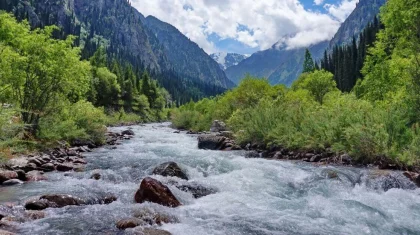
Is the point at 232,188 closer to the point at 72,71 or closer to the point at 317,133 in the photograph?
the point at 317,133

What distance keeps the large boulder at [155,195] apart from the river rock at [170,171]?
148 inches

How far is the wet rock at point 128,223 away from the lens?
9212mm

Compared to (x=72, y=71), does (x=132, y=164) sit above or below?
below

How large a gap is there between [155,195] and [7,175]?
6.97 meters

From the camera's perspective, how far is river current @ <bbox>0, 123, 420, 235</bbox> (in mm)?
9656

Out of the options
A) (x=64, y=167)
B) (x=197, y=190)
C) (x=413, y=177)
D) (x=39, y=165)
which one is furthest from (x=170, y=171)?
(x=413, y=177)

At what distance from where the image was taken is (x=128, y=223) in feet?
30.4

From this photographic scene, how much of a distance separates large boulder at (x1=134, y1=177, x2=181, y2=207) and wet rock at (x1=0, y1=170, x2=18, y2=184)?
602cm

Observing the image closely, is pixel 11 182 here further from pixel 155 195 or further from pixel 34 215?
pixel 155 195

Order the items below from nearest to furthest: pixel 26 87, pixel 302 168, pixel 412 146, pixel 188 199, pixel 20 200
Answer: pixel 20 200, pixel 188 199, pixel 412 146, pixel 302 168, pixel 26 87

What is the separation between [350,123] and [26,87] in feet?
64.3

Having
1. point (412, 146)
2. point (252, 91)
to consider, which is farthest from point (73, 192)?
point (252, 91)

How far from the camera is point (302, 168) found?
1873cm

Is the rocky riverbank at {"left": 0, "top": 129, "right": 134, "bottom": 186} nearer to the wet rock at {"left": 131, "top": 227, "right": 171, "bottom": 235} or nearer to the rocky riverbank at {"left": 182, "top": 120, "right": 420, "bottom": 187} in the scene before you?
the wet rock at {"left": 131, "top": 227, "right": 171, "bottom": 235}
